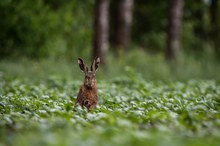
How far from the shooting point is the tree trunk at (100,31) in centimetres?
2273

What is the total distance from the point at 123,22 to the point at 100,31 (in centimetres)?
575

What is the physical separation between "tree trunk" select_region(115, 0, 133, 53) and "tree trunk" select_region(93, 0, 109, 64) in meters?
4.26

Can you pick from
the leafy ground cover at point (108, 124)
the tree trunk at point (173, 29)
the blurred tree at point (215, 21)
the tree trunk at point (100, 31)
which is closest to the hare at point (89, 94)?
the leafy ground cover at point (108, 124)

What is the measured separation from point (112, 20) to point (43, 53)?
1649 cm

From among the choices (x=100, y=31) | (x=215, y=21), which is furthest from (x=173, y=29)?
(x=215, y=21)

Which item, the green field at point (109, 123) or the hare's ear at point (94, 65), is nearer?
the green field at point (109, 123)

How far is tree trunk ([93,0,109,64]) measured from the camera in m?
22.7

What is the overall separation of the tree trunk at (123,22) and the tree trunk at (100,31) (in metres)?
4.26

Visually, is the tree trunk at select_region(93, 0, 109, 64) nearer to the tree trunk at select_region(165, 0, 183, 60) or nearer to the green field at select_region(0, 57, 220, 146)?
the tree trunk at select_region(165, 0, 183, 60)

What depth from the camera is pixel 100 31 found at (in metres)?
23.0

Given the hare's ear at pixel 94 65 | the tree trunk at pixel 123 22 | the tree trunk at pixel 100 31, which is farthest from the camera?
the tree trunk at pixel 123 22

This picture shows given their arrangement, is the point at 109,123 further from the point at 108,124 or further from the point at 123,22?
the point at 123,22

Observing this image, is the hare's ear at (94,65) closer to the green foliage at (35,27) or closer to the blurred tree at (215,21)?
the green foliage at (35,27)

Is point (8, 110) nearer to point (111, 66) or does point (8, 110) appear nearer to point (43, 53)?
point (111, 66)
